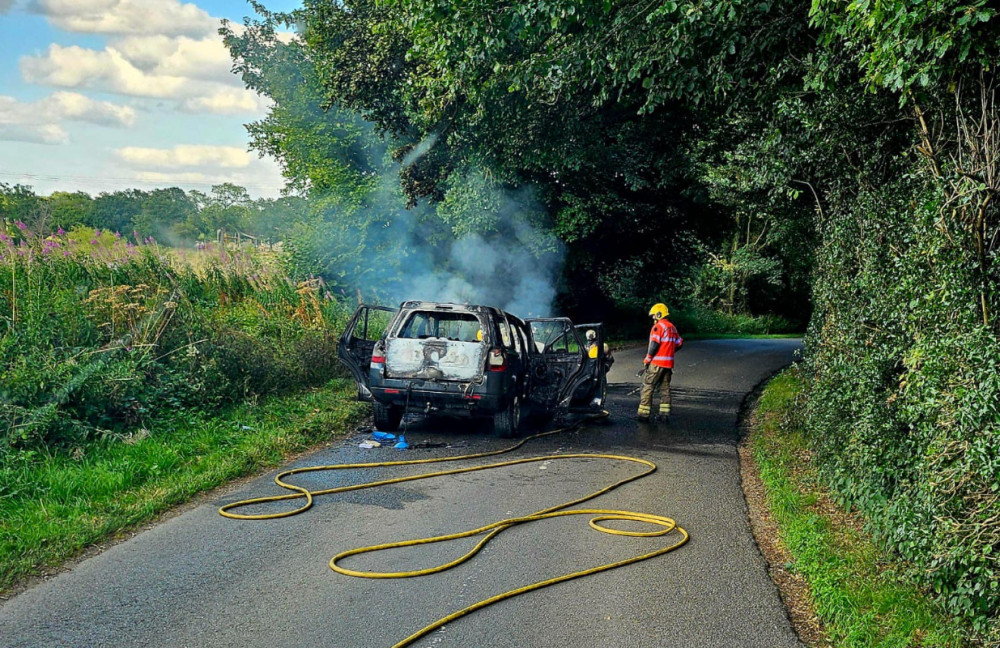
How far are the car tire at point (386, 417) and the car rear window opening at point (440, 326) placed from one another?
987 millimetres

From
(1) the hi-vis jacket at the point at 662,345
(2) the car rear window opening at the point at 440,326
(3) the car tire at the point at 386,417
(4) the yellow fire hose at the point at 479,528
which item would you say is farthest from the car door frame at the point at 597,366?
(3) the car tire at the point at 386,417

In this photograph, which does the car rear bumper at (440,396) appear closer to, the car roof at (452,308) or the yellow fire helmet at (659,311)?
the car roof at (452,308)

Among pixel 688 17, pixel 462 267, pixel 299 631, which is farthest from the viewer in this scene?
pixel 462 267

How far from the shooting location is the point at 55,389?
9.01 m

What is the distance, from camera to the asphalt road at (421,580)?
15.9ft

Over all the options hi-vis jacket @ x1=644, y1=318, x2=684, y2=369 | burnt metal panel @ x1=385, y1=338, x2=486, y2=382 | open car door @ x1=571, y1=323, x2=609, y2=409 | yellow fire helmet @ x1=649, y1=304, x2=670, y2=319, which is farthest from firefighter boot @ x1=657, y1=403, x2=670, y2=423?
burnt metal panel @ x1=385, y1=338, x2=486, y2=382

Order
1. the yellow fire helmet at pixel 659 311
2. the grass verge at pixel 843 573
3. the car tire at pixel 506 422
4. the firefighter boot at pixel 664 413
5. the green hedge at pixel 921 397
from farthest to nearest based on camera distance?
the yellow fire helmet at pixel 659 311 < the firefighter boot at pixel 664 413 < the car tire at pixel 506 422 < the grass verge at pixel 843 573 < the green hedge at pixel 921 397

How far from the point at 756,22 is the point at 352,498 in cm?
708

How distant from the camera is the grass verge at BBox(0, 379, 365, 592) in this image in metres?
6.36

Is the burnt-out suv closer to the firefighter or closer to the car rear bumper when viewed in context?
the car rear bumper

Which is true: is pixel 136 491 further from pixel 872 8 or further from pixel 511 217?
pixel 511 217

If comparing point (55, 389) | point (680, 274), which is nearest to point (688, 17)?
point (55, 389)

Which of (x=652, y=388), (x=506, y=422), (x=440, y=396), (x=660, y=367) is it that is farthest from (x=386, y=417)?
(x=660, y=367)

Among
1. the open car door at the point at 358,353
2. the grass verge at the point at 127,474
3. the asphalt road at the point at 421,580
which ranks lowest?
the asphalt road at the point at 421,580
